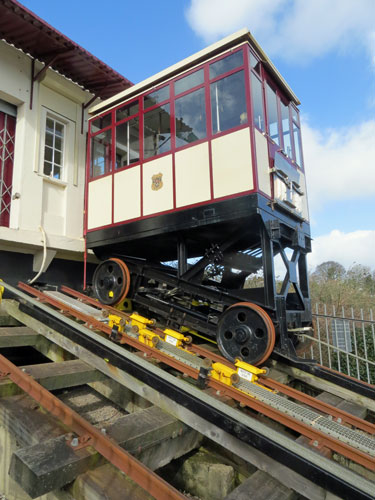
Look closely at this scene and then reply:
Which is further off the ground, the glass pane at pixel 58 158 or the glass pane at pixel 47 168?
the glass pane at pixel 58 158

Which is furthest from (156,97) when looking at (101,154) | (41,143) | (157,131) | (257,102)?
(41,143)

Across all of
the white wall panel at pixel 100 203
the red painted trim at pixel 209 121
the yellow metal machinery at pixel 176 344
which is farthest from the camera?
the white wall panel at pixel 100 203

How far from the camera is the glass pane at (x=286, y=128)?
18.0ft

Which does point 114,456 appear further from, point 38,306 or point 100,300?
point 100,300

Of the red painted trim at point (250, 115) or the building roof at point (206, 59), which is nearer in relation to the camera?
the red painted trim at point (250, 115)

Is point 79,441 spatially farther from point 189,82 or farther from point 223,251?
point 189,82

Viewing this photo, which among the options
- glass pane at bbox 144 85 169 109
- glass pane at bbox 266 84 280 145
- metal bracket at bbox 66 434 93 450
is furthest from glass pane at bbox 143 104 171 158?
metal bracket at bbox 66 434 93 450

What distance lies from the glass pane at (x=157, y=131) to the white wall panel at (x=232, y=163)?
91 cm

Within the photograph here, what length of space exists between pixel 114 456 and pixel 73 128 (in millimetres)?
6334

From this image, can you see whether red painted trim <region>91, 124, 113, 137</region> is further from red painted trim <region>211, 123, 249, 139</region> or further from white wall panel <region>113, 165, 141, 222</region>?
red painted trim <region>211, 123, 249, 139</region>

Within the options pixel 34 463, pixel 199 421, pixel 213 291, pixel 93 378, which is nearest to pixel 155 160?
pixel 213 291

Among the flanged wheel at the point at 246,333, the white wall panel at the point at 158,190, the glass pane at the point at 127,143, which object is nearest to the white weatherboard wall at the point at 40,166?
the glass pane at the point at 127,143

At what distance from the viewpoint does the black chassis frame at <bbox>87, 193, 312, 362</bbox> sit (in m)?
4.25

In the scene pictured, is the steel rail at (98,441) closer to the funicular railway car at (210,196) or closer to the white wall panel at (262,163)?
the funicular railway car at (210,196)
